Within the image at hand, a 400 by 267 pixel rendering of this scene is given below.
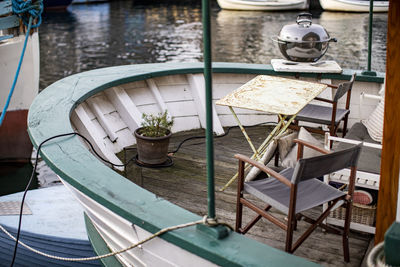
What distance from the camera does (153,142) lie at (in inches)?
175

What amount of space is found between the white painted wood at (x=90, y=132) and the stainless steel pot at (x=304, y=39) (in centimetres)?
199

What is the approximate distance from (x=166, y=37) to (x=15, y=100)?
15992mm

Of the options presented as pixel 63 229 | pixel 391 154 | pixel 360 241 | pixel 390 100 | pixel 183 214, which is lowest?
pixel 63 229

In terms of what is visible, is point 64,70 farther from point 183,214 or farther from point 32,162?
point 183,214

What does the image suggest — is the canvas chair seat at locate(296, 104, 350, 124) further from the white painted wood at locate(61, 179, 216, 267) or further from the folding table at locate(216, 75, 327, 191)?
the white painted wood at locate(61, 179, 216, 267)

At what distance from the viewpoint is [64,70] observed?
17.0 metres

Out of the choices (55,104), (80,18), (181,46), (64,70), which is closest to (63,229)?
(55,104)

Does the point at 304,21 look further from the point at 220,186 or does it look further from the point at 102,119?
the point at 102,119

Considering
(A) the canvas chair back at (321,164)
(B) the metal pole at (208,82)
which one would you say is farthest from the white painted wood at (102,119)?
(B) the metal pole at (208,82)

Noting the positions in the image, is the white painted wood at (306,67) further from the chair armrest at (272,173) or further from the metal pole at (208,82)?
the metal pole at (208,82)

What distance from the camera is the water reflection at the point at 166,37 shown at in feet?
61.5

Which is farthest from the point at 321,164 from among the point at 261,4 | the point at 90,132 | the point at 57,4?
the point at 57,4

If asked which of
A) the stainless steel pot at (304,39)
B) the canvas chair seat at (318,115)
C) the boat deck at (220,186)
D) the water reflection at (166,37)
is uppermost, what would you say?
the stainless steel pot at (304,39)

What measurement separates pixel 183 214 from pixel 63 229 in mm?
2332
